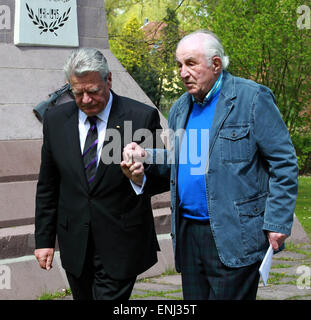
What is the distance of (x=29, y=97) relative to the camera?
7.37 meters

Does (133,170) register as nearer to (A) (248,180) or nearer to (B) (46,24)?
(A) (248,180)

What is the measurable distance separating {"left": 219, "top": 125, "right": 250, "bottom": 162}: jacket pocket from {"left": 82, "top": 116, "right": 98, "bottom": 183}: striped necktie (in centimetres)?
67

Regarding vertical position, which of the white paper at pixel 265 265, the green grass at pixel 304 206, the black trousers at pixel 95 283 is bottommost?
the green grass at pixel 304 206

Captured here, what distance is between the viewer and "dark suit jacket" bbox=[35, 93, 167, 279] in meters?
3.43

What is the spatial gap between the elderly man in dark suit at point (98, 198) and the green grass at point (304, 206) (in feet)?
20.4

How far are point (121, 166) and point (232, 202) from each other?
0.56 metres

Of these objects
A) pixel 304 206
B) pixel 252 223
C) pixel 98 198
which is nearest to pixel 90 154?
pixel 98 198

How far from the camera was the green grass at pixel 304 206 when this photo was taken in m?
10.5

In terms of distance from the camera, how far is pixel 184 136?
3393 mm

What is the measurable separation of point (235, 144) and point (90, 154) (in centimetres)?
77

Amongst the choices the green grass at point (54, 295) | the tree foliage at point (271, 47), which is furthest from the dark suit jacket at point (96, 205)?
the tree foliage at point (271, 47)

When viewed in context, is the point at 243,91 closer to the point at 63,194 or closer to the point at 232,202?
the point at 232,202

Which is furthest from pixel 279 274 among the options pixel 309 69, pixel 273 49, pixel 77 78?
pixel 309 69

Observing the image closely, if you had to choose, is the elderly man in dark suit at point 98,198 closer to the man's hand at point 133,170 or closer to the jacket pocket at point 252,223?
the man's hand at point 133,170
